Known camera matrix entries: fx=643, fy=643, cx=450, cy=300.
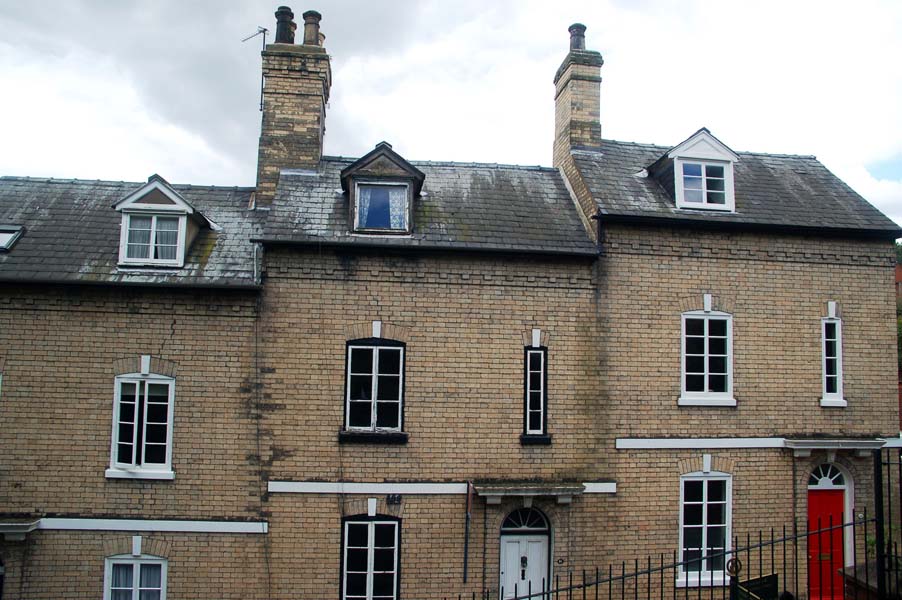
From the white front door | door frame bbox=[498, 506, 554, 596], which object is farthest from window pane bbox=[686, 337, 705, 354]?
the white front door

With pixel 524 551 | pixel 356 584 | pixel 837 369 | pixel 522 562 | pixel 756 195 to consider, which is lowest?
pixel 356 584

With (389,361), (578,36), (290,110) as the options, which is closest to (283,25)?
(290,110)

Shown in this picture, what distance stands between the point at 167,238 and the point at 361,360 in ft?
14.8

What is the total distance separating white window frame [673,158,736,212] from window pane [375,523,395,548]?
864cm

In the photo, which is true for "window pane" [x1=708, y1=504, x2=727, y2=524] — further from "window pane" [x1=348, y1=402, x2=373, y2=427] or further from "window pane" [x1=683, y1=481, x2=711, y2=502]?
"window pane" [x1=348, y1=402, x2=373, y2=427]

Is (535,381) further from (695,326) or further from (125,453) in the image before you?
(125,453)

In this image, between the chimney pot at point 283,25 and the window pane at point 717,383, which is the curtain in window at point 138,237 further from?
the window pane at point 717,383

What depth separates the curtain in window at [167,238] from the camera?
1246 cm

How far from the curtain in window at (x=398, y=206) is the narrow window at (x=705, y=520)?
24.5 ft

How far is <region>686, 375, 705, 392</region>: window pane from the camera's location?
1291 centimetres

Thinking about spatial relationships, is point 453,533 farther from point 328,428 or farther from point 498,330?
point 498,330

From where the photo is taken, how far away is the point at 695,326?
1303cm

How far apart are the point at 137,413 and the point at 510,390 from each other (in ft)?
22.6

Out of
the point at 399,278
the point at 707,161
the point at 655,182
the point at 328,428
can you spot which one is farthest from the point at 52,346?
the point at 707,161
